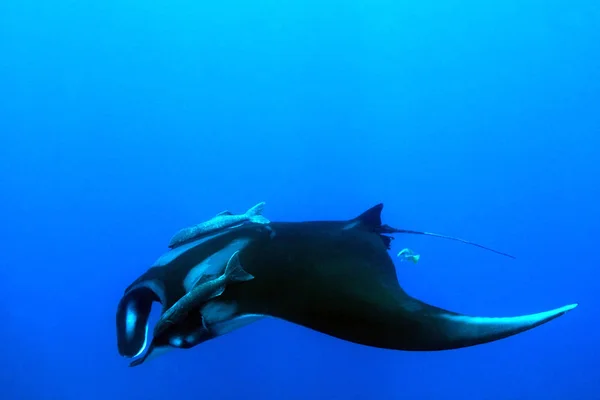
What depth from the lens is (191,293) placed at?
217 centimetres

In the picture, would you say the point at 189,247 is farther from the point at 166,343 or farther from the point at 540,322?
the point at 540,322

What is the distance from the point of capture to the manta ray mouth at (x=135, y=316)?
2.27m

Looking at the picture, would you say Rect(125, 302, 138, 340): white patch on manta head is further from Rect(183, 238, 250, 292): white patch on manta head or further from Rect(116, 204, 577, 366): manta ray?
Rect(183, 238, 250, 292): white patch on manta head

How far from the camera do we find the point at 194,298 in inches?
84.7

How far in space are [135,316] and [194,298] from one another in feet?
1.85

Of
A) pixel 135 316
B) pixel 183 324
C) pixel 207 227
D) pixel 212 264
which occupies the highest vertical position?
pixel 207 227

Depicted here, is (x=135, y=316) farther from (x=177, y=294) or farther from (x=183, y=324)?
(x=183, y=324)

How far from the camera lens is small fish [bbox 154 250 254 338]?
2.13m

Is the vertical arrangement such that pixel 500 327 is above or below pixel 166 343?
above

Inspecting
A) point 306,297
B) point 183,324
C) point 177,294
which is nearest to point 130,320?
point 177,294

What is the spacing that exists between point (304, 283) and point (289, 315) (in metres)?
0.28

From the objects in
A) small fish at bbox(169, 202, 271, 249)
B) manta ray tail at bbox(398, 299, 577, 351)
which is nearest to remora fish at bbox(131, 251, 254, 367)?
manta ray tail at bbox(398, 299, 577, 351)

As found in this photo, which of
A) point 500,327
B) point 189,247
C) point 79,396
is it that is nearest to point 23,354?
point 79,396

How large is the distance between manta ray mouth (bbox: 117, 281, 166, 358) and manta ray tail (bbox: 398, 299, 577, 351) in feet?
4.23
